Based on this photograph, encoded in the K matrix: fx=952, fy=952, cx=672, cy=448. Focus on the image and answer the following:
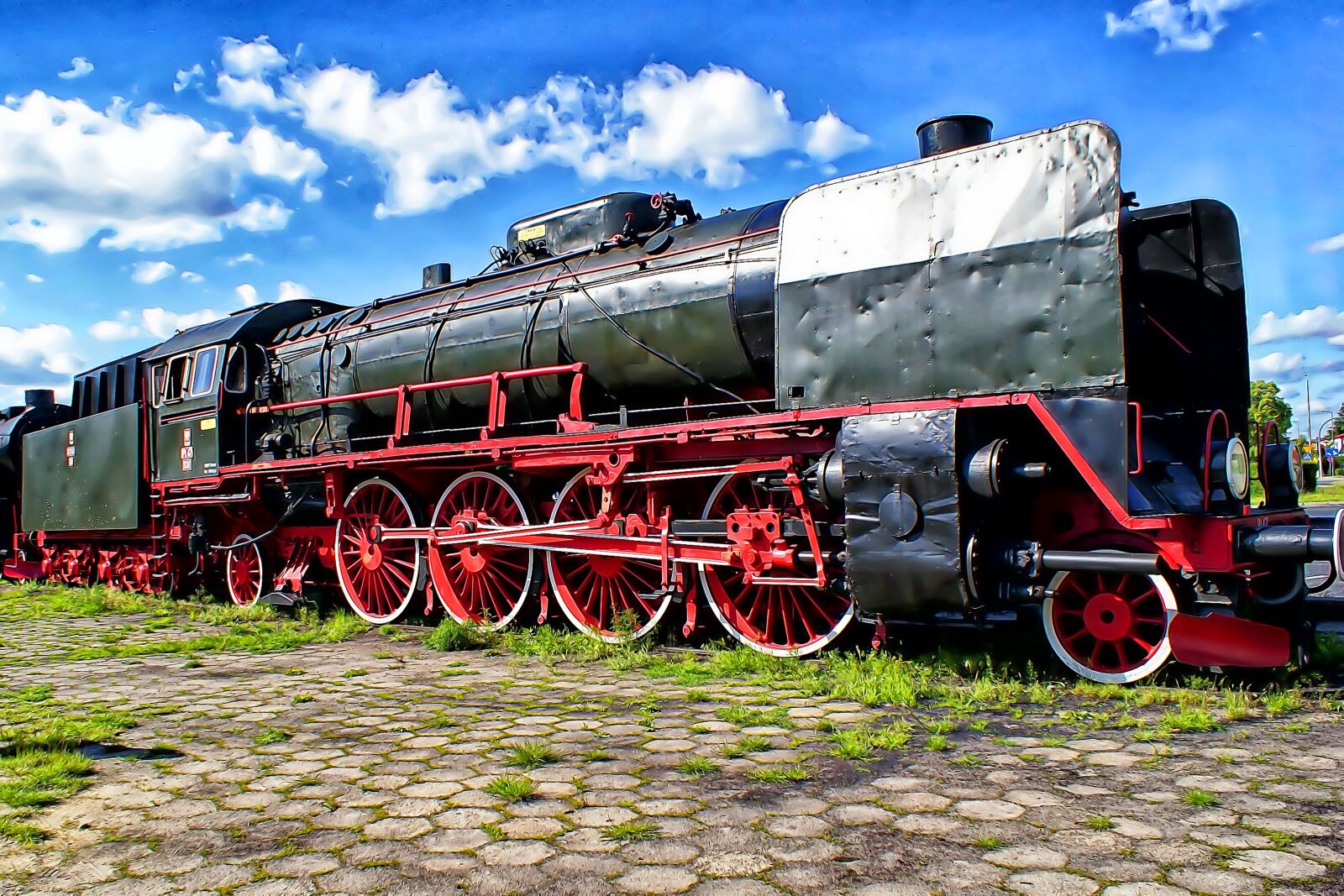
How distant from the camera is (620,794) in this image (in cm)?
355

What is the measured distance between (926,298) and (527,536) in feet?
11.8

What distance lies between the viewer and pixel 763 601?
693cm

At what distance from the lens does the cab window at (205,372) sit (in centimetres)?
1063

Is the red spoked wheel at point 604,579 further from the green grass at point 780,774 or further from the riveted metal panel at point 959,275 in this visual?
the green grass at point 780,774

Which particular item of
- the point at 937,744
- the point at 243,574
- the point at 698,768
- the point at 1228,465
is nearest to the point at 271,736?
the point at 698,768

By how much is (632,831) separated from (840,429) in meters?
3.09

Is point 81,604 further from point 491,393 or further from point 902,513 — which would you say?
point 902,513

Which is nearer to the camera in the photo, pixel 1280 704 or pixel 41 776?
pixel 41 776

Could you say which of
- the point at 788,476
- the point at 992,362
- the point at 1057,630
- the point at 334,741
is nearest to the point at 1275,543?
the point at 1057,630

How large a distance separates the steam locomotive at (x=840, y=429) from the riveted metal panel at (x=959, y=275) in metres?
0.02

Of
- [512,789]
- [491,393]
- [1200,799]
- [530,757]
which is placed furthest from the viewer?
[491,393]

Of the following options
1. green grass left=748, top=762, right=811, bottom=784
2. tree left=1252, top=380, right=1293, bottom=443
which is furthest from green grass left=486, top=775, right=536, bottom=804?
tree left=1252, top=380, right=1293, bottom=443

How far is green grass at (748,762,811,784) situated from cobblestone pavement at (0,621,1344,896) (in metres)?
0.02

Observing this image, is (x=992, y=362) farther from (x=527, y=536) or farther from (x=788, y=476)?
(x=527, y=536)
